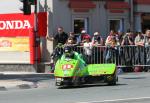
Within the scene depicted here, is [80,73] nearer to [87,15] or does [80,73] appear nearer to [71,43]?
[71,43]

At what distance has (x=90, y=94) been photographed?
16375 millimetres

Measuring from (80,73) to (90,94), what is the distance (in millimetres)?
2609

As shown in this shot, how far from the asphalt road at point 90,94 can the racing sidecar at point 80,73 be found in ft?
0.84

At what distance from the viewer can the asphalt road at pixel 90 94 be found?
14.6 meters

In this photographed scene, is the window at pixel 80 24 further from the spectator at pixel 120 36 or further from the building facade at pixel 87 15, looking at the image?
the spectator at pixel 120 36

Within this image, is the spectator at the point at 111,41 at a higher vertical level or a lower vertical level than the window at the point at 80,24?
lower

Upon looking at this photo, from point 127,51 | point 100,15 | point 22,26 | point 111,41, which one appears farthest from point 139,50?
point 22,26

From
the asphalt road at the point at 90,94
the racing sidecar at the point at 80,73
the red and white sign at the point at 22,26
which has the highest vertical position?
the red and white sign at the point at 22,26

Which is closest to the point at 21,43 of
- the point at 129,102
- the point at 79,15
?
the point at 79,15

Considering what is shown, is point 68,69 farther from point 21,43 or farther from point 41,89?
point 21,43

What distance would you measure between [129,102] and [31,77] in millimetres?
10617

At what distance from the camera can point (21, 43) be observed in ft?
90.7

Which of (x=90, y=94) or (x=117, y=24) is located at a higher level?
(x=117, y=24)

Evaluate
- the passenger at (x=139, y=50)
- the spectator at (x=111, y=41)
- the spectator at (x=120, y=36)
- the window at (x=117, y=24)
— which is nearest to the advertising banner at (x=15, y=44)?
the spectator at (x=111, y=41)
